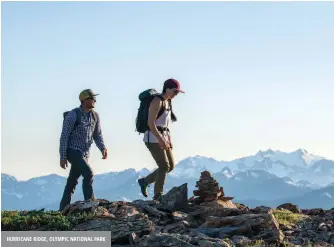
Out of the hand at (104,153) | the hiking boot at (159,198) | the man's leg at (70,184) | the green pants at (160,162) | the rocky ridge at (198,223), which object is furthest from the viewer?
the hand at (104,153)

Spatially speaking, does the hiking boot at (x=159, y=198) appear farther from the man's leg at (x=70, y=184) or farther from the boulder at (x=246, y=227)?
the boulder at (x=246, y=227)

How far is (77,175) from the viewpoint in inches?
664

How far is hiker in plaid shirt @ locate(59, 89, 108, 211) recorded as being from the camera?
1664 centimetres

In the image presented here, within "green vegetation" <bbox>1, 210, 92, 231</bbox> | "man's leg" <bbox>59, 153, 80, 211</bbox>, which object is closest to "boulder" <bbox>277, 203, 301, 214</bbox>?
"man's leg" <bbox>59, 153, 80, 211</bbox>

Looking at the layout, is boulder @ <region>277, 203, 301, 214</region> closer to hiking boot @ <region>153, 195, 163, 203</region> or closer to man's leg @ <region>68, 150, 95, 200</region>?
hiking boot @ <region>153, 195, 163, 203</region>

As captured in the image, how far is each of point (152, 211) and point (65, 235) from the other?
102 inches

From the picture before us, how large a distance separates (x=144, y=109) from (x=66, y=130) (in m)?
2.10

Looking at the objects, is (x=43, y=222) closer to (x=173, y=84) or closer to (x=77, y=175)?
(x=77, y=175)

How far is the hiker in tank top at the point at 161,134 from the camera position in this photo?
1603 cm

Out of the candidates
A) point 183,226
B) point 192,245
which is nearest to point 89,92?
point 183,226

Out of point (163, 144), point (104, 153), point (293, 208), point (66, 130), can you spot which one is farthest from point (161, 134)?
point (293, 208)

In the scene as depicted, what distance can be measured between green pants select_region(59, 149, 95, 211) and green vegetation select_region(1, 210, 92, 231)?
93.7 inches

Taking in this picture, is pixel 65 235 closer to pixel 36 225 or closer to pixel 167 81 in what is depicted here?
pixel 36 225

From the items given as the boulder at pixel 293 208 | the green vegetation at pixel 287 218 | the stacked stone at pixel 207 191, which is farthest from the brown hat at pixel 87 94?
the boulder at pixel 293 208
